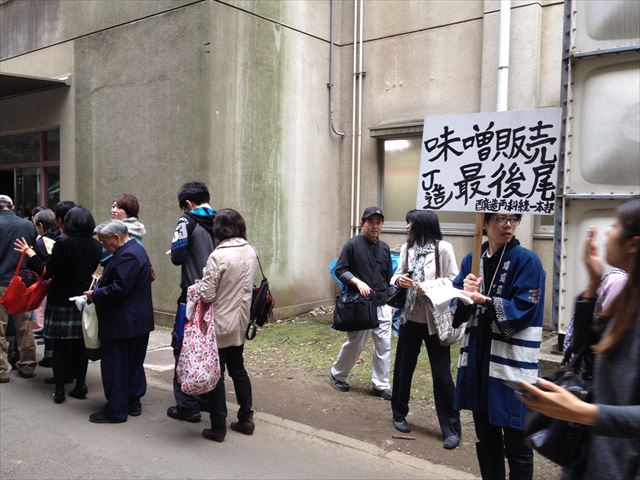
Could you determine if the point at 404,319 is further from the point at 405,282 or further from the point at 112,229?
the point at 112,229

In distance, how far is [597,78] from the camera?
17.8ft

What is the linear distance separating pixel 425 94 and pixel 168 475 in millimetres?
6798

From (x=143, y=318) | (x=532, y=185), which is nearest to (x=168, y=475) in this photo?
(x=143, y=318)

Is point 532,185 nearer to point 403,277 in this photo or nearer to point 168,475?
point 403,277

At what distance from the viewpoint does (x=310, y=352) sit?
704 centimetres

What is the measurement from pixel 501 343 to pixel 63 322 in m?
3.94

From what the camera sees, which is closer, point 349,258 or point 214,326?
point 214,326

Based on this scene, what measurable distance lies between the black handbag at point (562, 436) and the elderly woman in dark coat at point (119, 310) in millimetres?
3615

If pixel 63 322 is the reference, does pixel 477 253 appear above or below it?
above

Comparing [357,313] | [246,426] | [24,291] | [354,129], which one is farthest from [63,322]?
[354,129]

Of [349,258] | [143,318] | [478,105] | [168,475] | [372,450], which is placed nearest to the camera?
[168,475]

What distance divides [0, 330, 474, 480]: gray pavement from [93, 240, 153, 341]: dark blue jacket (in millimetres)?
813

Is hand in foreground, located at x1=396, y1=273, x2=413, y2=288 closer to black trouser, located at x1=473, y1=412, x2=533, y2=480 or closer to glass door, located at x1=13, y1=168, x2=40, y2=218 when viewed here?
black trouser, located at x1=473, y1=412, x2=533, y2=480

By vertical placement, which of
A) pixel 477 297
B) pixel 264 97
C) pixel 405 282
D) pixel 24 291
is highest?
pixel 264 97
